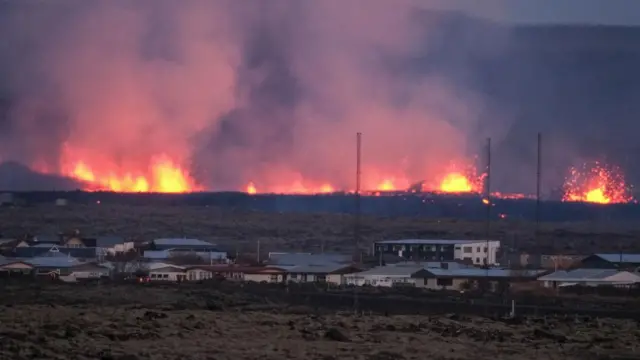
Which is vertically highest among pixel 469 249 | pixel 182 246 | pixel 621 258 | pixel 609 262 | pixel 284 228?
pixel 284 228

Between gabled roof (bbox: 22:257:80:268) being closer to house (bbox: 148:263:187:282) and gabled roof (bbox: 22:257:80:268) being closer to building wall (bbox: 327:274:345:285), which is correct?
house (bbox: 148:263:187:282)

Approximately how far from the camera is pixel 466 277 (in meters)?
43.3

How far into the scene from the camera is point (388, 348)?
22.6 metres

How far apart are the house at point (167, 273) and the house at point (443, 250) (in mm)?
11177

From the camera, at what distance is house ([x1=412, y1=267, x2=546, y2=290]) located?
4238 cm

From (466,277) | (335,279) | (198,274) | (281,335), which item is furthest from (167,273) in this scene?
(281,335)

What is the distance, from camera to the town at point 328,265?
43625mm

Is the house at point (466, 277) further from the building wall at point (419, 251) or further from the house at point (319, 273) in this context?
the building wall at point (419, 251)

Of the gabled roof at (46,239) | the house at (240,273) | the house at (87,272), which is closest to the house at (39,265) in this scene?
the house at (87,272)

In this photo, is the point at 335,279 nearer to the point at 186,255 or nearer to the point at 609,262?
the point at 609,262

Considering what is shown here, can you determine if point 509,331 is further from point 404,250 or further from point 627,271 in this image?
point 404,250

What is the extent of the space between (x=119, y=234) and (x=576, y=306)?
3854 centimetres

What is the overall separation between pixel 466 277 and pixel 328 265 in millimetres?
6350

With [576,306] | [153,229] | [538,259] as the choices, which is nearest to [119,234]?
[153,229]
